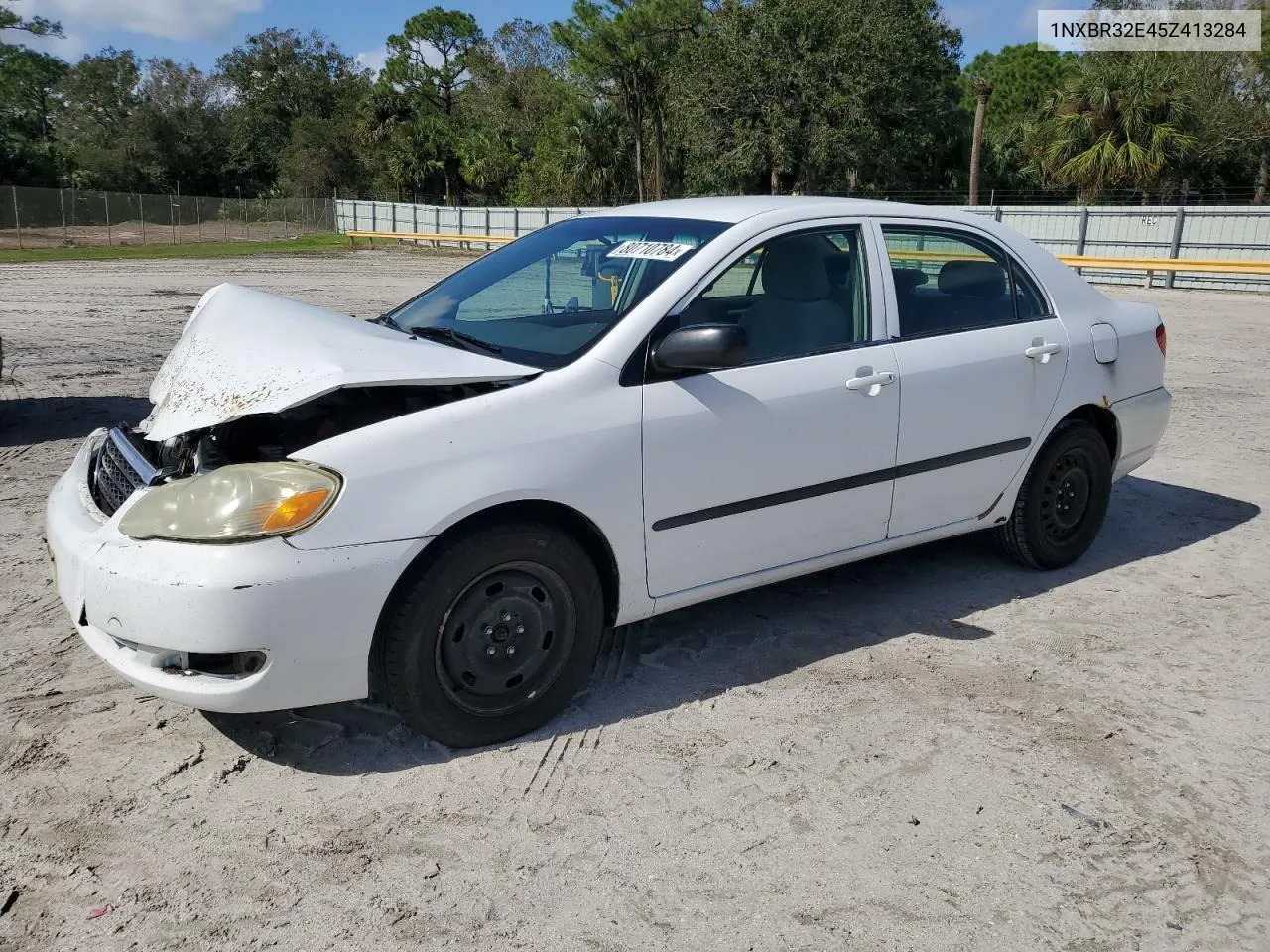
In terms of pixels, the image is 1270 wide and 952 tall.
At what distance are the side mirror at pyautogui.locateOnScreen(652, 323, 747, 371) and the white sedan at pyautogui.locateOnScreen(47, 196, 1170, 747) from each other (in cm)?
1

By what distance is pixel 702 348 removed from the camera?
11.1 ft

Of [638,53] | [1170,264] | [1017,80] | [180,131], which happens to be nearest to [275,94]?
[180,131]

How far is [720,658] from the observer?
400 cm

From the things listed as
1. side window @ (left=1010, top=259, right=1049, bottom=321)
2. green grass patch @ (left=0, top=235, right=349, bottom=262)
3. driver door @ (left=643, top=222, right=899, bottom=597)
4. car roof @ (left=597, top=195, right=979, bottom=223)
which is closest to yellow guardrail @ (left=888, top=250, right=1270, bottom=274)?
side window @ (left=1010, top=259, right=1049, bottom=321)

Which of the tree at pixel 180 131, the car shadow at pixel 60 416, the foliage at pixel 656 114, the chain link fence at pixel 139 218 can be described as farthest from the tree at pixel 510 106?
the car shadow at pixel 60 416

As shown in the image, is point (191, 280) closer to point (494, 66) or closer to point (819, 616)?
point (819, 616)

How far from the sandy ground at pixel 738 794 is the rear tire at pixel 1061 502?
22 cm

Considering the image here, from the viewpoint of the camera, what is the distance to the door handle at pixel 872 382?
395 centimetres

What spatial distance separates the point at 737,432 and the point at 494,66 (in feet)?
214

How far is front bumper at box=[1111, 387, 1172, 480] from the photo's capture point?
16.7 feet

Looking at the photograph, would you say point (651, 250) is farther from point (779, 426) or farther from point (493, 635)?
point (493, 635)

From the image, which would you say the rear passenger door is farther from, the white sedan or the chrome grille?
the chrome grille

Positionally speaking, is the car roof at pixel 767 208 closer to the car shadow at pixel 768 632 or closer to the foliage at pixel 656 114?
the car shadow at pixel 768 632

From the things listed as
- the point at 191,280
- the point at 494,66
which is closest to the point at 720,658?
the point at 191,280
